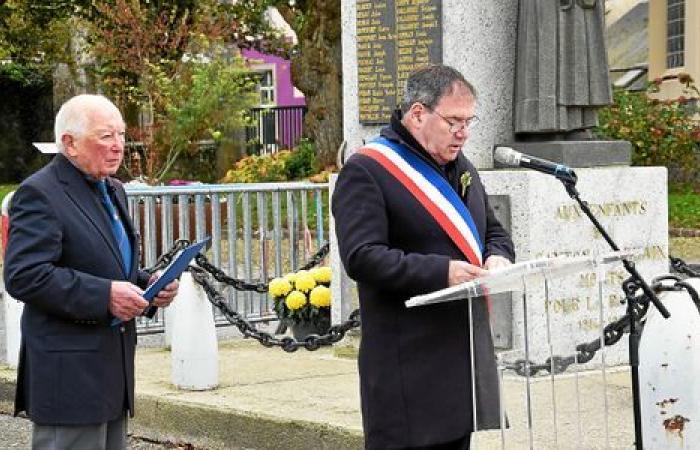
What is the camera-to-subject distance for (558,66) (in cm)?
962

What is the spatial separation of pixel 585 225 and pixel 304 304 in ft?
7.76

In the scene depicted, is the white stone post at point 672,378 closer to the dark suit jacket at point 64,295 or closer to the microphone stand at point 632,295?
the microphone stand at point 632,295

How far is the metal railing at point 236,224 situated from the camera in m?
12.2

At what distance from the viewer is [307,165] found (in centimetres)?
2859

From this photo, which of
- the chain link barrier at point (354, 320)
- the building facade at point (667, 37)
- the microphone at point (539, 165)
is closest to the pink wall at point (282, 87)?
the building facade at point (667, 37)

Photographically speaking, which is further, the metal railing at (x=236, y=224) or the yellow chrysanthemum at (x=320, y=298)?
the metal railing at (x=236, y=224)

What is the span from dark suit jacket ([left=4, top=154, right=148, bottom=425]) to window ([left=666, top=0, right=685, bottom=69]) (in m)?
29.9

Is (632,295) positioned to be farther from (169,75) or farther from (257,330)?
(169,75)

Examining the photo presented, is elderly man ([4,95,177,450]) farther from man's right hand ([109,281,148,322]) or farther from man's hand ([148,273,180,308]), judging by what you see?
man's hand ([148,273,180,308])

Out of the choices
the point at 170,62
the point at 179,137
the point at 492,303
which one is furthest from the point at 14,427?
the point at 170,62

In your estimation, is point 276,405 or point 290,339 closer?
point 276,405

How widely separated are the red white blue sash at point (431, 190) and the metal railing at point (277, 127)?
33.5 metres

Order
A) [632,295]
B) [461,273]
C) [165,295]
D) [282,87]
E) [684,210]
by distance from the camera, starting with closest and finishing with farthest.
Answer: [461,273] → [165,295] → [632,295] → [684,210] → [282,87]

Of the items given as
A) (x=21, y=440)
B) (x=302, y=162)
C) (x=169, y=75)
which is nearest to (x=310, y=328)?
(x=21, y=440)
